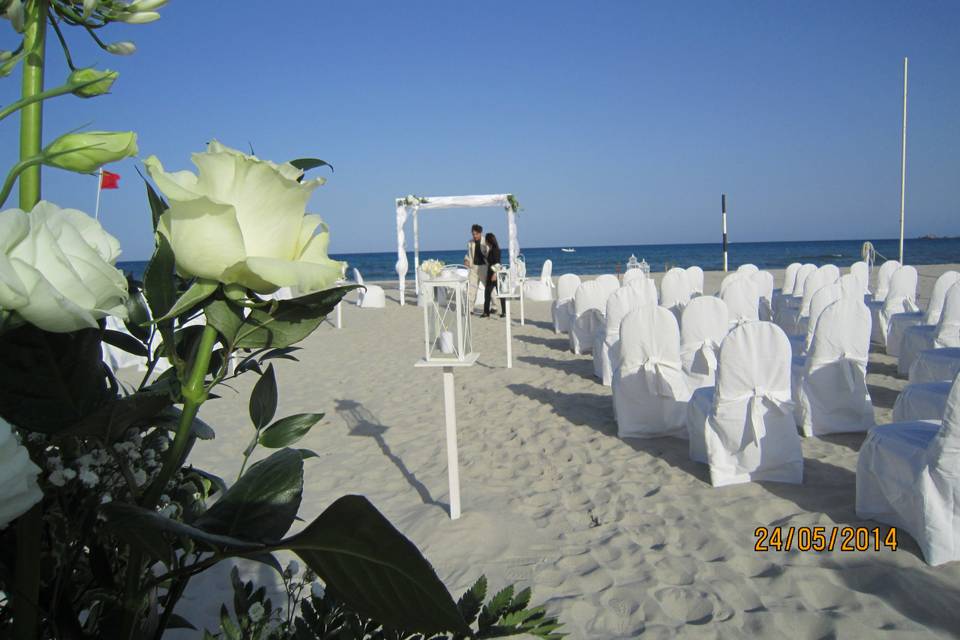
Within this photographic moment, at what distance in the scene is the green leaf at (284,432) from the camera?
70 centimetres

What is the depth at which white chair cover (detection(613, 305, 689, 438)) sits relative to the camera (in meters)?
5.09

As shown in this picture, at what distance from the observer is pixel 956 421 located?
2.85 meters

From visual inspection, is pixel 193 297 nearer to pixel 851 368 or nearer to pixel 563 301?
pixel 851 368

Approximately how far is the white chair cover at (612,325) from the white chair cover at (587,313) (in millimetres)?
1330

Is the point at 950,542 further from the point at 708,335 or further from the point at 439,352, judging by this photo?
the point at 708,335

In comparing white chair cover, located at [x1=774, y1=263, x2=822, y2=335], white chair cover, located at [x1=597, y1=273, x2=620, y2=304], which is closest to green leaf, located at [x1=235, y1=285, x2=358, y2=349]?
white chair cover, located at [x1=597, y1=273, x2=620, y2=304]

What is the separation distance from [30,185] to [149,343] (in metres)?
0.17

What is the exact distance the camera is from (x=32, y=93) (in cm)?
49

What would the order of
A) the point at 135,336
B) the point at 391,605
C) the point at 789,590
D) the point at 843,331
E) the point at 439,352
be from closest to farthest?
the point at 391,605 < the point at 135,336 < the point at 789,590 < the point at 439,352 < the point at 843,331

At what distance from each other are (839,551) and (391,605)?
3.42m

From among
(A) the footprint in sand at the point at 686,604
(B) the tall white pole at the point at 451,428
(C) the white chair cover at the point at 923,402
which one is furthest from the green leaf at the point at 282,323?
(C) the white chair cover at the point at 923,402

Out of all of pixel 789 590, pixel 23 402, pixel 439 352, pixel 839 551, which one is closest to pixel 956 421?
pixel 839 551

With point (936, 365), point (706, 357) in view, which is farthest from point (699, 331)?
point (936, 365)

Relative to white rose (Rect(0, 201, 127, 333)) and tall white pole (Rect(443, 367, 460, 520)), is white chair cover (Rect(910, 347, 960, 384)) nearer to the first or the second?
tall white pole (Rect(443, 367, 460, 520))
